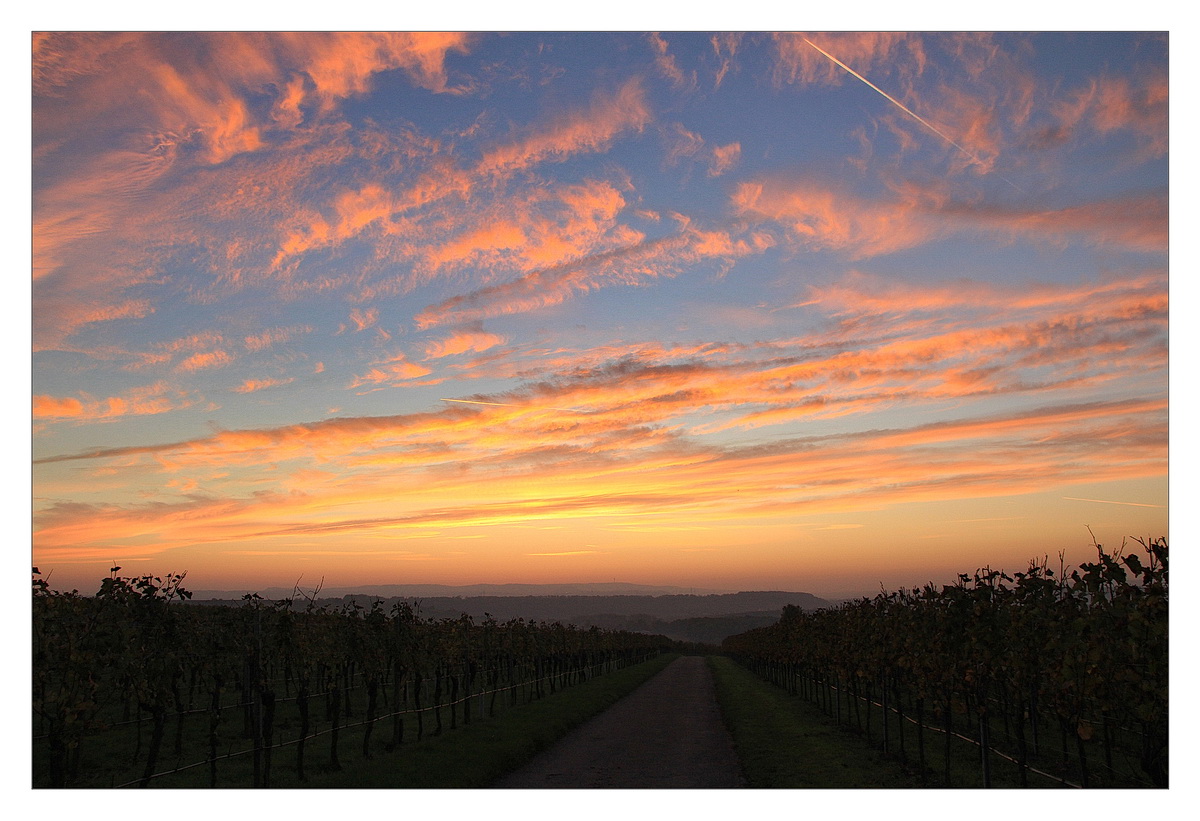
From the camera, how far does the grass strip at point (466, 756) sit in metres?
15.9

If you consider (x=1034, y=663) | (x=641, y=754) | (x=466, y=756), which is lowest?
(x=641, y=754)

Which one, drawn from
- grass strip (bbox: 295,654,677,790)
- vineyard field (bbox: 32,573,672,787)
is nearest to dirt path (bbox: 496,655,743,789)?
grass strip (bbox: 295,654,677,790)

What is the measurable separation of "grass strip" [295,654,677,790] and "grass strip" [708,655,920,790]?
210 inches

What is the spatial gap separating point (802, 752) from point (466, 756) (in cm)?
813

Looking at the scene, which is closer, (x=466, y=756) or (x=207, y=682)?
(x=466, y=756)

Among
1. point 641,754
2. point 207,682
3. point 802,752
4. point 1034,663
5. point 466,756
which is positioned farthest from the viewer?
point 207,682

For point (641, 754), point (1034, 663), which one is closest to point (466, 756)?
point (641, 754)

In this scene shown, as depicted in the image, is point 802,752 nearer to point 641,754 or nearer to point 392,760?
point 641,754

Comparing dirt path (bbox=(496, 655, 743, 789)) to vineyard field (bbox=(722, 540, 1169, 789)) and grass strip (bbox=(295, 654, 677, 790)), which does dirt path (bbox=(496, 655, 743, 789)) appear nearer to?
grass strip (bbox=(295, 654, 677, 790))

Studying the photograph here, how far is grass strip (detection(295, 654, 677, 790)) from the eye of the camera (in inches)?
626

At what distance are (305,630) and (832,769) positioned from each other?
42.1ft

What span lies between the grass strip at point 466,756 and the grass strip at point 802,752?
535 cm

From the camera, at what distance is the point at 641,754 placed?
20.5 m

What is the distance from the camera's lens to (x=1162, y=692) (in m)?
10.0
